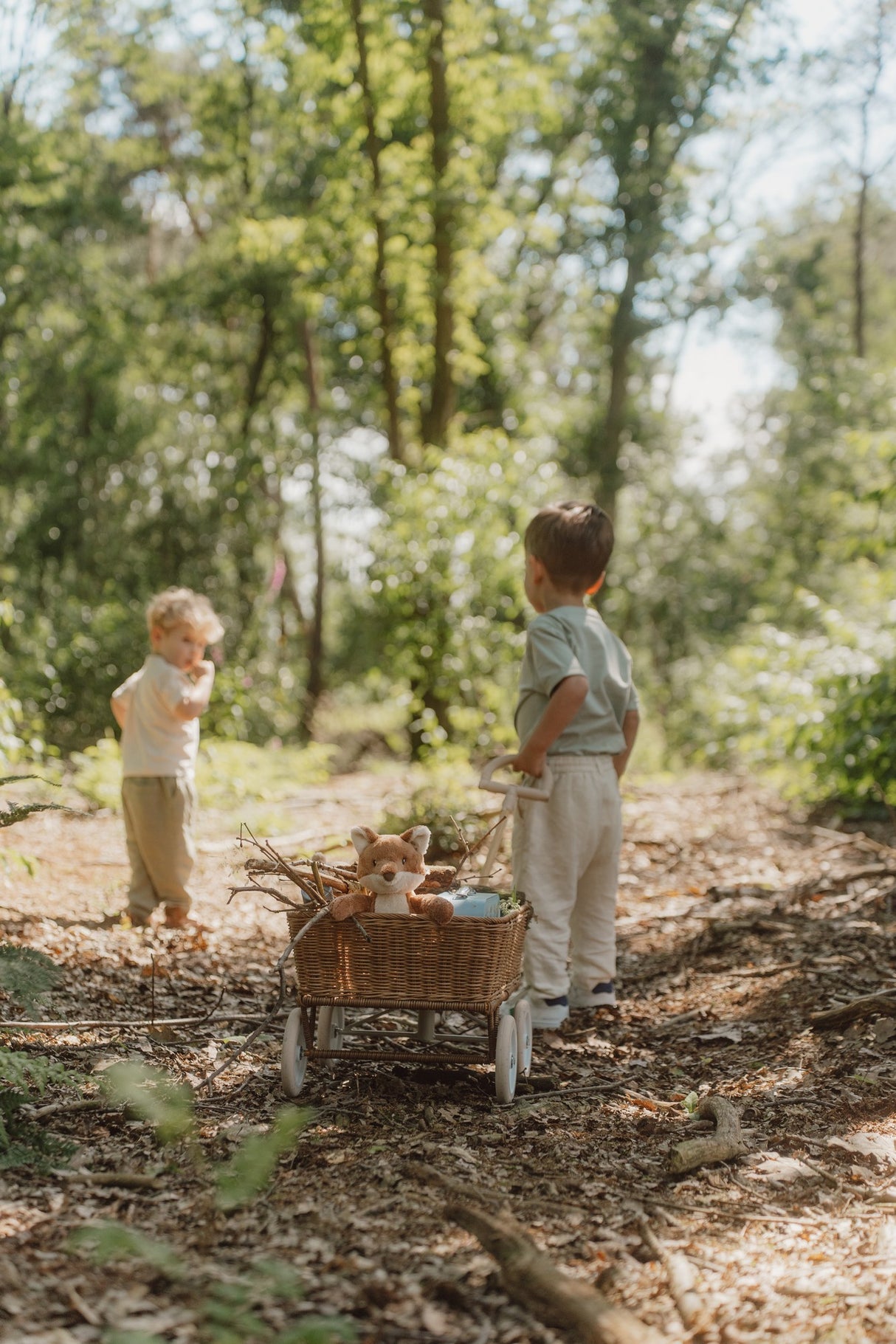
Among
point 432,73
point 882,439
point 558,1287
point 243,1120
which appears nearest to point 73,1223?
point 243,1120

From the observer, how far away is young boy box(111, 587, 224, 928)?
566 centimetres

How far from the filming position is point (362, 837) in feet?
11.7

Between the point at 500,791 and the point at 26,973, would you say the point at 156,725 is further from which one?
the point at 26,973

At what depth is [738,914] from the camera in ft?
19.4

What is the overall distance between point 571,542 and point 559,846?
114 cm

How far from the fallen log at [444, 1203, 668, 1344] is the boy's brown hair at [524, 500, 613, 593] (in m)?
2.55

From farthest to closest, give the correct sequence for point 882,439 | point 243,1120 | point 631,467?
point 631,467 → point 882,439 → point 243,1120

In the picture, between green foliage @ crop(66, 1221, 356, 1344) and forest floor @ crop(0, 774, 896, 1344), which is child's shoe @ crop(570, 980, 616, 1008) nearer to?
forest floor @ crop(0, 774, 896, 1344)

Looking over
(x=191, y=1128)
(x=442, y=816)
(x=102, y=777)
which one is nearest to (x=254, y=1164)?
(x=191, y=1128)

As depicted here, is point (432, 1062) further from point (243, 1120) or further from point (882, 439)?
point (882, 439)

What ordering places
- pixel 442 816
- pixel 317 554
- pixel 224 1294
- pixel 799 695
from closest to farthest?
pixel 224 1294, pixel 442 816, pixel 799 695, pixel 317 554

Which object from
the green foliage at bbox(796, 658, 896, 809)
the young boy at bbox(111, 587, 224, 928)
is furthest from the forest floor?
the green foliage at bbox(796, 658, 896, 809)

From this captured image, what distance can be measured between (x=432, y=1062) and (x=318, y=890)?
0.64 meters

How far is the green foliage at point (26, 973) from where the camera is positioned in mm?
2979
